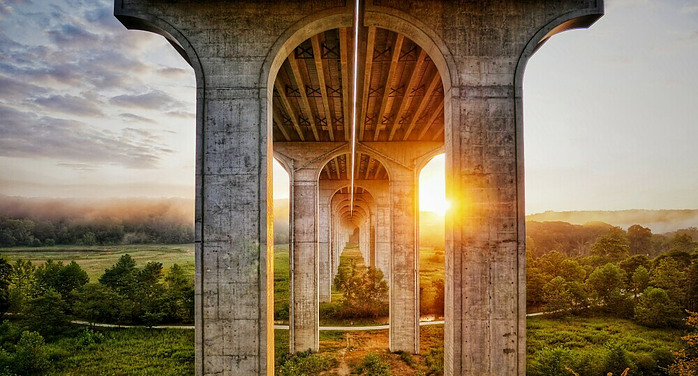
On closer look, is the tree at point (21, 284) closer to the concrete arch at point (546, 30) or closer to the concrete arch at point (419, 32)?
the concrete arch at point (419, 32)

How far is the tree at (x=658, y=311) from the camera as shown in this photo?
106 ft

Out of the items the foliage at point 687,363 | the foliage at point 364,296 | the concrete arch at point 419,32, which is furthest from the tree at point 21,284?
the foliage at point 687,363

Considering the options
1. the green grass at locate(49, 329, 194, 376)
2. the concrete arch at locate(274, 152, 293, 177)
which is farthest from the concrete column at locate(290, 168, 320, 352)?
the green grass at locate(49, 329, 194, 376)

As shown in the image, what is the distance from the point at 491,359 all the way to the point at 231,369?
6.96 metres

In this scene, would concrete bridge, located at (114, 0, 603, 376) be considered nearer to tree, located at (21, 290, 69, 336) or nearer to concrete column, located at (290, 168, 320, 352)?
concrete column, located at (290, 168, 320, 352)

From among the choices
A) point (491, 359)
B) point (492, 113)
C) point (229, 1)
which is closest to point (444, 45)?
point (492, 113)

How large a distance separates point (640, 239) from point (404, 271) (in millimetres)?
72345

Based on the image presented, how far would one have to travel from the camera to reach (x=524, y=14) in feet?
35.1

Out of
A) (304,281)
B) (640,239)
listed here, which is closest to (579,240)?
(640,239)

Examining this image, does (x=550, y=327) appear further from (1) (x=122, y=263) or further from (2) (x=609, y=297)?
(1) (x=122, y=263)

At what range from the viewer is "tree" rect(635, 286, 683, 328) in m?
32.2

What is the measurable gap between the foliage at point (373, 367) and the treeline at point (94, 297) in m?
19.7

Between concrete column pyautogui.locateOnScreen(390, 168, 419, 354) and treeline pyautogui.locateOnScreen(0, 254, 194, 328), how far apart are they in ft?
65.9

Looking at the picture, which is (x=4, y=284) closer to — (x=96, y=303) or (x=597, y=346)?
(x=96, y=303)
